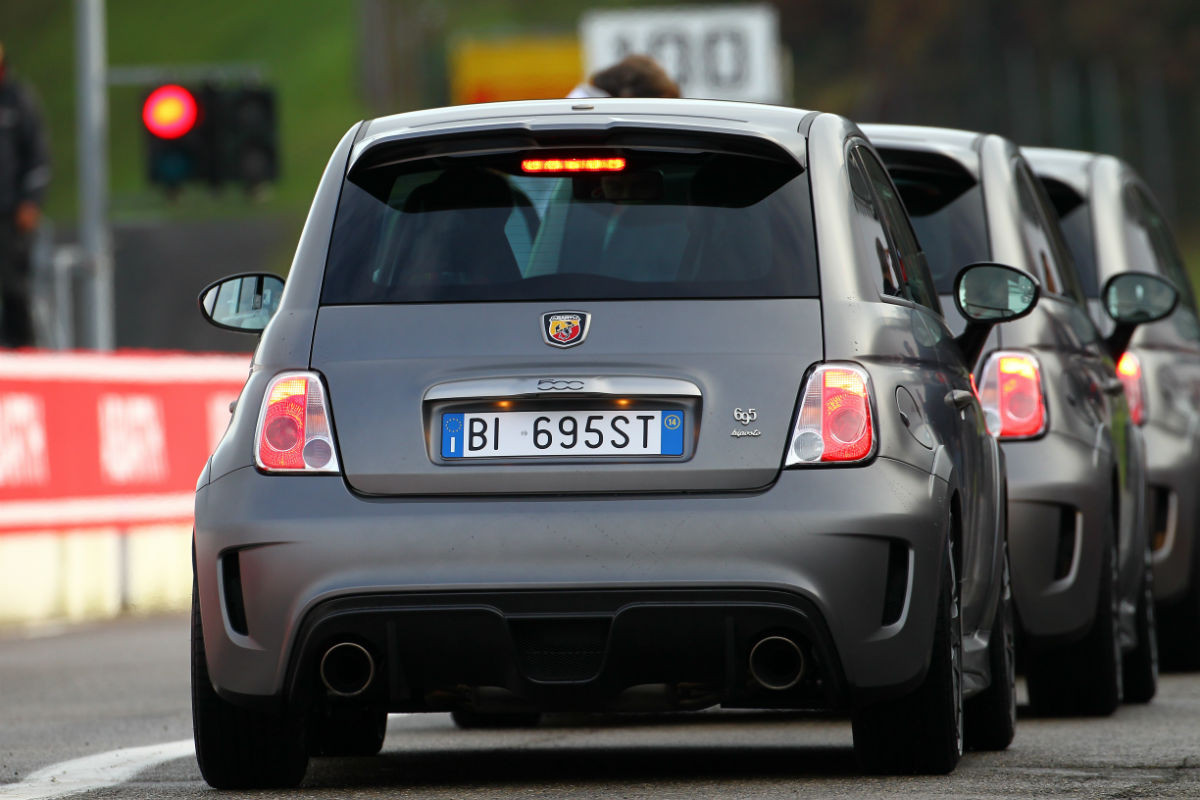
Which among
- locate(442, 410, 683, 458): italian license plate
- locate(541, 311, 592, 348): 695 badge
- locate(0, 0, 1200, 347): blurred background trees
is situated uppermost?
locate(0, 0, 1200, 347): blurred background trees

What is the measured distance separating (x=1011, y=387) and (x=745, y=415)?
8.02 feet

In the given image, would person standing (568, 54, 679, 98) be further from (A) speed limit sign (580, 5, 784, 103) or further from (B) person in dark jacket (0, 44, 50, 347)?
(A) speed limit sign (580, 5, 784, 103)

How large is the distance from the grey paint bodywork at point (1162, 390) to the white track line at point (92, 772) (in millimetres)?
3977

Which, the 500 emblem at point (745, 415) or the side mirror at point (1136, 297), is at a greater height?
the side mirror at point (1136, 297)

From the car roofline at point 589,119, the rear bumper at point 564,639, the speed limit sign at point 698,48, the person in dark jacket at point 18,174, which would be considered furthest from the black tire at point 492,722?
the speed limit sign at point 698,48

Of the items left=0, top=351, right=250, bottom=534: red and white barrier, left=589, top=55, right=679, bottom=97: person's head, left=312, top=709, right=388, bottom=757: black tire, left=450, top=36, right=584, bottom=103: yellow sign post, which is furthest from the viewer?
left=450, top=36, right=584, bottom=103: yellow sign post

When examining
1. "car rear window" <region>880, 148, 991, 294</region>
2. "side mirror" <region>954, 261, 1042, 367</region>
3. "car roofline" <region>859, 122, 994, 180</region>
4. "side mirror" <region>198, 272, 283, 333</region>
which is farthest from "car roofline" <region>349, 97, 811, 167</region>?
"car roofline" <region>859, 122, 994, 180</region>

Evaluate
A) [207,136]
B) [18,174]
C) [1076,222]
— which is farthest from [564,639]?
[207,136]

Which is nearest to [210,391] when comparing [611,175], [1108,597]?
[1108,597]

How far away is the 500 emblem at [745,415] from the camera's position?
6.46 meters

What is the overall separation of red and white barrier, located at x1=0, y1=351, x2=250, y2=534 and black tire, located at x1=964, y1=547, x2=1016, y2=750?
28.2ft

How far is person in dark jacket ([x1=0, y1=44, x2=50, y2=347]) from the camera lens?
2066 centimetres

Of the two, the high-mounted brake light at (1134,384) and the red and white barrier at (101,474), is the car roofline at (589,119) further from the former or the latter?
the red and white barrier at (101,474)

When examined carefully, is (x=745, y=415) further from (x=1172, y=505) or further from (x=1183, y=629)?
(x=1183, y=629)
